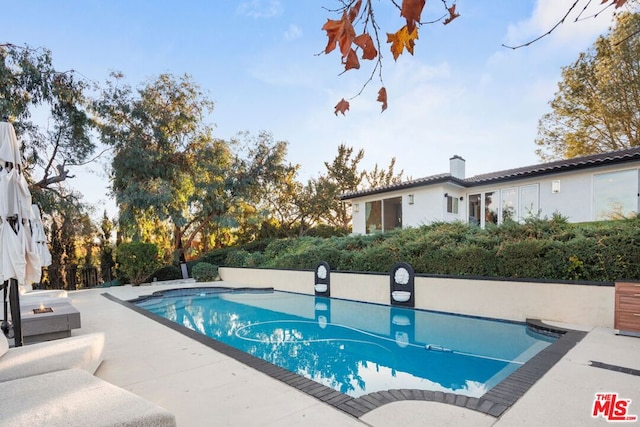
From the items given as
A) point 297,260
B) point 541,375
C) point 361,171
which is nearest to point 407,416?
point 541,375

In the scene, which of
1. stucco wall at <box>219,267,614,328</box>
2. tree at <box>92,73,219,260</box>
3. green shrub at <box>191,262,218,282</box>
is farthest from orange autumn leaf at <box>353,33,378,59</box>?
green shrub at <box>191,262,218,282</box>

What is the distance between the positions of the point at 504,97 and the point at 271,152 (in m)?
14.9

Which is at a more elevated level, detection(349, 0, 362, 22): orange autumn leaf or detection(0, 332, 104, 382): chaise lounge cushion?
detection(349, 0, 362, 22): orange autumn leaf

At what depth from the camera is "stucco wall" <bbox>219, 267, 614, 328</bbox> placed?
648 cm

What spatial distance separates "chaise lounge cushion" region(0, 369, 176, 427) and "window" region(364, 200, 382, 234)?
14919mm

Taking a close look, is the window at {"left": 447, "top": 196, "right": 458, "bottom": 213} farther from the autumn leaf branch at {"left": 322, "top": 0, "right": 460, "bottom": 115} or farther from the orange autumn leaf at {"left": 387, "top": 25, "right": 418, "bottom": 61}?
the orange autumn leaf at {"left": 387, "top": 25, "right": 418, "bottom": 61}

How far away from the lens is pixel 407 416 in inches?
118

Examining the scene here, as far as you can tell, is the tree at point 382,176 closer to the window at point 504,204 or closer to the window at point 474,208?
the window at point 474,208

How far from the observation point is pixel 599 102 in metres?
17.1

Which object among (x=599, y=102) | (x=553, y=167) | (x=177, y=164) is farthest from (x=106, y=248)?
(x=599, y=102)

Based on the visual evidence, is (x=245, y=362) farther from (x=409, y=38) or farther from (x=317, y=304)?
A: (x=317, y=304)

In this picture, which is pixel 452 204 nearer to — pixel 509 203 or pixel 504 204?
pixel 504 204

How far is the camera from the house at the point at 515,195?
11.1m

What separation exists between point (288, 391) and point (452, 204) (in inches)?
521
